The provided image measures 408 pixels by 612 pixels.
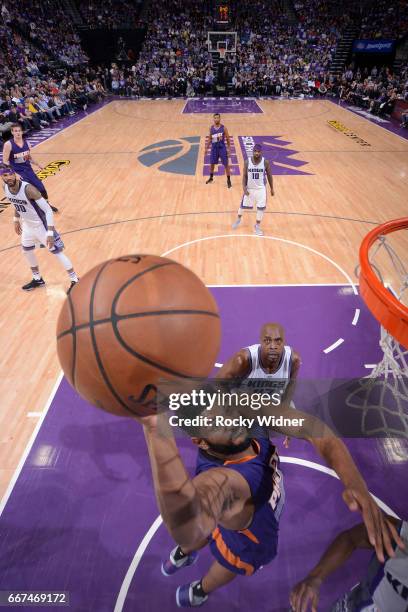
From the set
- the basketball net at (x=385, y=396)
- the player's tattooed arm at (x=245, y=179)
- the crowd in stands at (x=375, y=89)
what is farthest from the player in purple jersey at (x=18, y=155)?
the crowd in stands at (x=375, y=89)

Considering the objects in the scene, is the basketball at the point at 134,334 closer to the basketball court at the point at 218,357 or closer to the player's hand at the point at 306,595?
the player's hand at the point at 306,595

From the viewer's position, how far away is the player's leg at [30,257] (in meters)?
5.30

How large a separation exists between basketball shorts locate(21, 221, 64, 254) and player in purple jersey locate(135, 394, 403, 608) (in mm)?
3986

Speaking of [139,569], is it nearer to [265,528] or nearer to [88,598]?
[88,598]

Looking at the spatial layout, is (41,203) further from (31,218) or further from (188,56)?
(188,56)

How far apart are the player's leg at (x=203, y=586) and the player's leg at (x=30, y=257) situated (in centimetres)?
446

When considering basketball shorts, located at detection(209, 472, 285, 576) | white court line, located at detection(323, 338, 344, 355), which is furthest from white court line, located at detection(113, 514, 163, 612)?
white court line, located at detection(323, 338, 344, 355)

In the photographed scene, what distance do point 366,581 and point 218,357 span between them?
264 centimetres

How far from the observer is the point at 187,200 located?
8.72m

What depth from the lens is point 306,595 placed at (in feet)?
6.30

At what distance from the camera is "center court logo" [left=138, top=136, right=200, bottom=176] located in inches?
425

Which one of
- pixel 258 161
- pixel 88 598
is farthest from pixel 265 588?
pixel 258 161

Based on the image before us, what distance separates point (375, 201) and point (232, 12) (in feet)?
80.9

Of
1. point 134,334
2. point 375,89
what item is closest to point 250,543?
point 134,334
